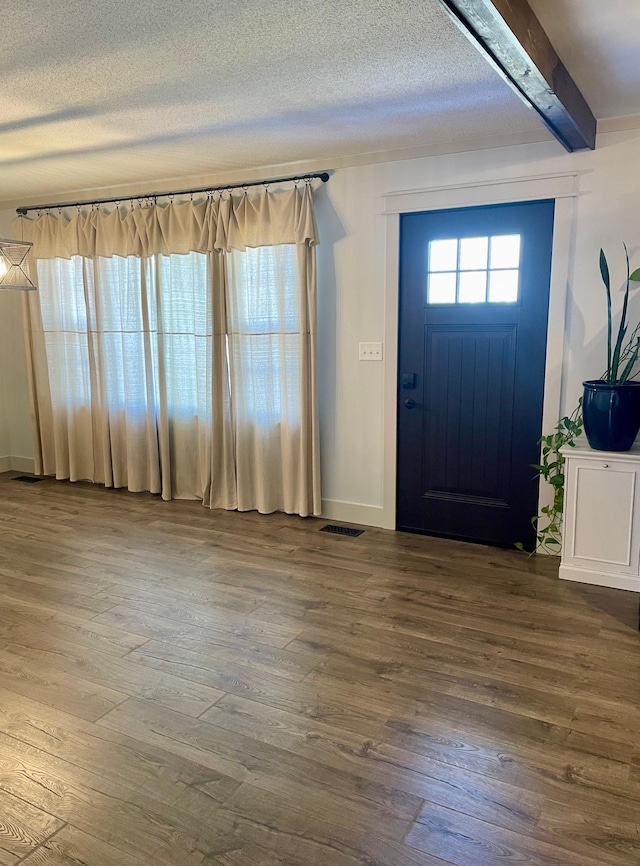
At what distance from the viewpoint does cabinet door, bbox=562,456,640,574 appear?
302 cm

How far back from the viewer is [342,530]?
405cm

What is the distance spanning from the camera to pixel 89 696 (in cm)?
225

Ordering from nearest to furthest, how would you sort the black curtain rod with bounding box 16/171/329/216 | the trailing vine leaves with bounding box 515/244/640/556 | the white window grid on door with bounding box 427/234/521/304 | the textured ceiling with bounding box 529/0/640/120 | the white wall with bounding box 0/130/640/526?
1. the textured ceiling with bounding box 529/0/640/120
2. the trailing vine leaves with bounding box 515/244/640/556
3. the white wall with bounding box 0/130/640/526
4. the white window grid on door with bounding box 427/234/521/304
5. the black curtain rod with bounding box 16/171/329/216

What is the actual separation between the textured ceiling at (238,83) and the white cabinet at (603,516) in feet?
5.94

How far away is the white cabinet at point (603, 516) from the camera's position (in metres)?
3.02

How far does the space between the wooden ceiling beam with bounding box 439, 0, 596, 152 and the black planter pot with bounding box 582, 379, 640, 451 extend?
1243mm

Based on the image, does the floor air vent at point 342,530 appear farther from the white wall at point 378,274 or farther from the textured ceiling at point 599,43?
the textured ceiling at point 599,43

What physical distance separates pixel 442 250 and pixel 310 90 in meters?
1.36

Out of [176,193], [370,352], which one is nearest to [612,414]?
[370,352]

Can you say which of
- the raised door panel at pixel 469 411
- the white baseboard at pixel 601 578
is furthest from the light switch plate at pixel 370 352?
the white baseboard at pixel 601 578

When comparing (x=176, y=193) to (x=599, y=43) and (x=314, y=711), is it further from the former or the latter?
(x=314, y=711)

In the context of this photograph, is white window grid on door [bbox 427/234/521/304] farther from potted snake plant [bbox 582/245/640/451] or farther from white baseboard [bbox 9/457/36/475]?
white baseboard [bbox 9/457/36/475]

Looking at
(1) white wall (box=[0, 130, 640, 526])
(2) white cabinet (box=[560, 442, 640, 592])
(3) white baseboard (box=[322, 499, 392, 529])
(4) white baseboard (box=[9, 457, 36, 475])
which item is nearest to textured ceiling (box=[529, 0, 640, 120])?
(1) white wall (box=[0, 130, 640, 526])

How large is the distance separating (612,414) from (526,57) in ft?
5.57
